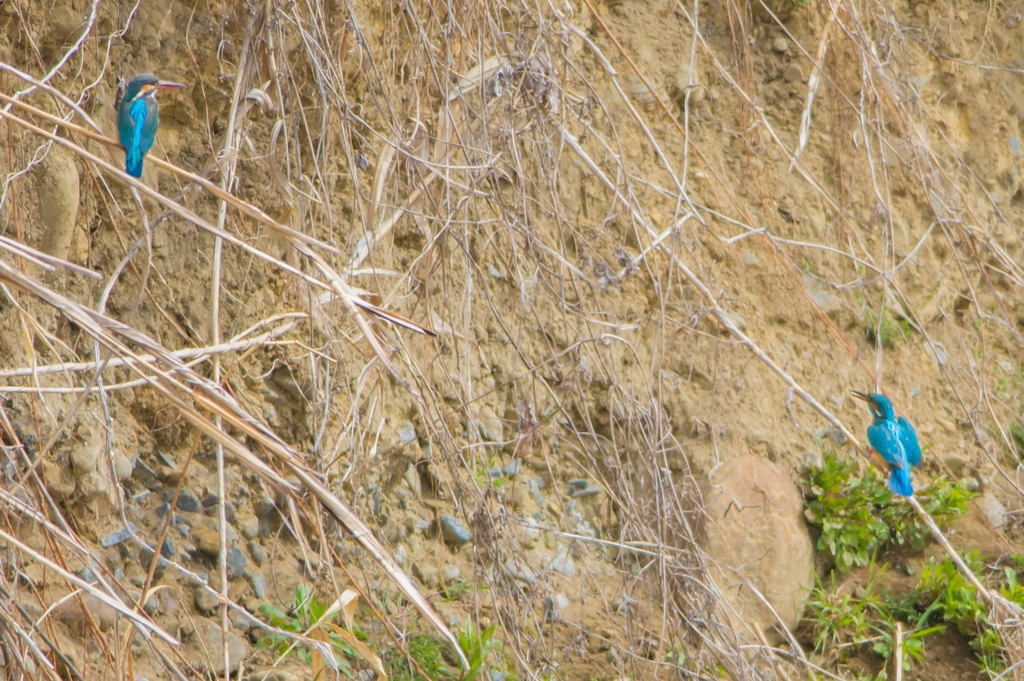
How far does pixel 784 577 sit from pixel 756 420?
560 millimetres

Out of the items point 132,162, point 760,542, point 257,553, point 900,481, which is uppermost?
point 132,162

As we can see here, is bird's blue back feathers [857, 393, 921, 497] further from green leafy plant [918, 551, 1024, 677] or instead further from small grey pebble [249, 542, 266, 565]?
small grey pebble [249, 542, 266, 565]

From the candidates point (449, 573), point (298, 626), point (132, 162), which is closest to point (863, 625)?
point (449, 573)

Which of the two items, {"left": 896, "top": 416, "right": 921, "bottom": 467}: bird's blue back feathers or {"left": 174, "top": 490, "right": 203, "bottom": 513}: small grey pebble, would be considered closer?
{"left": 174, "top": 490, "right": 203, "bottom": 513}: small grey pebble

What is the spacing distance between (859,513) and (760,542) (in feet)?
1.59

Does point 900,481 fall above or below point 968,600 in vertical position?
above

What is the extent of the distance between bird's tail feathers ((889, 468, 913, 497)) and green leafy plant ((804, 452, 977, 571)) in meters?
0.32

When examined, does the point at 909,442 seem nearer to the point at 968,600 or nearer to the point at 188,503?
the point at 968,600

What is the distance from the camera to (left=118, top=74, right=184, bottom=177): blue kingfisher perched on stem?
1.77 m

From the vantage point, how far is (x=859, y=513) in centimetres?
355

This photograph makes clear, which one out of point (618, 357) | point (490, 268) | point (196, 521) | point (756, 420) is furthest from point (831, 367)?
point (196, 521)

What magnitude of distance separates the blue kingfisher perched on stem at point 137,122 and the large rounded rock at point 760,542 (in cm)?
210

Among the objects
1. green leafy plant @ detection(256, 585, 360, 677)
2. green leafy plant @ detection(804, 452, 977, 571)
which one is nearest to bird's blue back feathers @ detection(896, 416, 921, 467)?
green leafy plant @ detection(804, 452, 977, 571)

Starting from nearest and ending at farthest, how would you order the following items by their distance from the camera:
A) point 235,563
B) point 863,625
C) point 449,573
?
point 235,563 → point 449,573 → point 863,625
